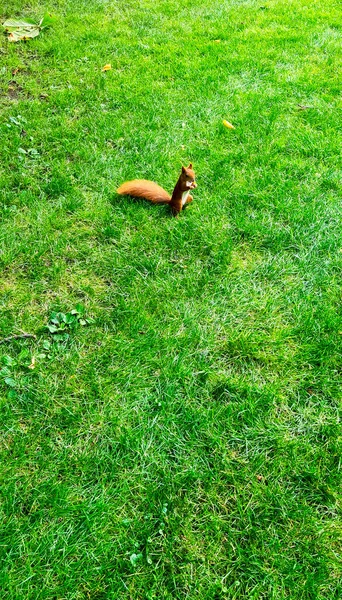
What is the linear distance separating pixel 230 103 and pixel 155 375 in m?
2.60

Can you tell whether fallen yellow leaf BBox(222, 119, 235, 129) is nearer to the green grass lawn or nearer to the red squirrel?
the green grass lawn

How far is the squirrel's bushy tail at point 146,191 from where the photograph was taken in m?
2.76

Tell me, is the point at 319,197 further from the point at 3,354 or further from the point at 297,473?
the point at 3,354

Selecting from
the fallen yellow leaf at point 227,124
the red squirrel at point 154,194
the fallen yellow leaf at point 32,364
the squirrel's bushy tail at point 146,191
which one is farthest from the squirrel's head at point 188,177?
the fallen yellow leaf at point 32,364

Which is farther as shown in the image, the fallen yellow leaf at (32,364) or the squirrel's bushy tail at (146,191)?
the squirrel's bushy tail at (146,191)

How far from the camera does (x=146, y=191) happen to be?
276 centimetres

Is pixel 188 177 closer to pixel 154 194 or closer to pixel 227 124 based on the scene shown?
pixel 154 194

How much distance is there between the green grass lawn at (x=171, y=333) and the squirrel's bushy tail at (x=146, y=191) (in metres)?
0.07

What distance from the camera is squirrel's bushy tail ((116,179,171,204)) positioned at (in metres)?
2.76

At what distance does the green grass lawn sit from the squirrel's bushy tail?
0.07 m

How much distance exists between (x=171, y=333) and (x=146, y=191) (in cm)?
101

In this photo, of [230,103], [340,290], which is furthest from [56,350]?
[230,103]

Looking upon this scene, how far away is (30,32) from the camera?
452cm

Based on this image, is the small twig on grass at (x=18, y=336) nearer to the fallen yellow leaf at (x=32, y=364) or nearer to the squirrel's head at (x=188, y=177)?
the fallen yellow leaf at (x=32, y=364)
